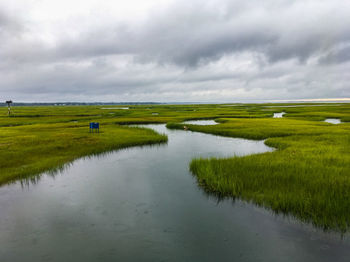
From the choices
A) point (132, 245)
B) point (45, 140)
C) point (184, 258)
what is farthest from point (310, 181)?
point (45, 140)

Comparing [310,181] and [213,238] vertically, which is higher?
[310,181]

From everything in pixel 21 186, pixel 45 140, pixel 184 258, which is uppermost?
pixel 45 140

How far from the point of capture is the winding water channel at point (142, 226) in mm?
7363

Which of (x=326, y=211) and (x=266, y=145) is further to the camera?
(x=266, y=145)

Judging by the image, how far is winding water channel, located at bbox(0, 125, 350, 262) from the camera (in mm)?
7363

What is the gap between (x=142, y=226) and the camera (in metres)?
9.03

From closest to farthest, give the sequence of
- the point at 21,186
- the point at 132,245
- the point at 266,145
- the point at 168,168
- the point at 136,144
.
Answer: the point at 132,245
the point at 21,186
the point at 168,168
the point at 266,145
the point at 136,144

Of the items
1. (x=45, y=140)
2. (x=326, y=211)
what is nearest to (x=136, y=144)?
(x=45, y=140)

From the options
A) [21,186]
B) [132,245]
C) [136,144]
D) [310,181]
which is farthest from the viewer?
[136,144]

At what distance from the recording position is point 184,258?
23.7 ft

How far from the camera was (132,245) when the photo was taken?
7891 mm

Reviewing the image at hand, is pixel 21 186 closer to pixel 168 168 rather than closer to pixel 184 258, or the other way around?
pixel 168 168

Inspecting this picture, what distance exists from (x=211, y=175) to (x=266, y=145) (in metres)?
13.1

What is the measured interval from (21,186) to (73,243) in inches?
307
